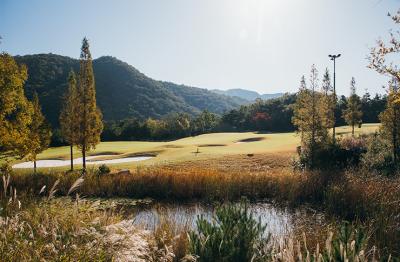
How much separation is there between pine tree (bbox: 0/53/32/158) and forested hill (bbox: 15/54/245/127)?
92.2 meters

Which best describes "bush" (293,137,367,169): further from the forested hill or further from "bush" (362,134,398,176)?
the forested hill

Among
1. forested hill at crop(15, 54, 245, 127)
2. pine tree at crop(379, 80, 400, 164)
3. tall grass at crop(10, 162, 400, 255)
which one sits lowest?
tall grass at crop(10, 162, 400, 255)

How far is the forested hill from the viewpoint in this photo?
127 m

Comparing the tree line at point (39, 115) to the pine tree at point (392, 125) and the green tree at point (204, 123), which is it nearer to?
the pine tree at point (392, 125)

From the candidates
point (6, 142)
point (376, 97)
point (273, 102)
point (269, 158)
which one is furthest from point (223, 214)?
point (273, 102)

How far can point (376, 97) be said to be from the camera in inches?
3300

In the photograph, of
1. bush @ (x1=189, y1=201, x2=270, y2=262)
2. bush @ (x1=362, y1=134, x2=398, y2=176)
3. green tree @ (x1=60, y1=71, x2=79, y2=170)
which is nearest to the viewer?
bush @ (x1=189, y1=201, x2=270, y2=262)

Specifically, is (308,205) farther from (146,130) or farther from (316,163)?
(146,130)

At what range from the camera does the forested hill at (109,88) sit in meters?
127

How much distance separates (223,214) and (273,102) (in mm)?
93530

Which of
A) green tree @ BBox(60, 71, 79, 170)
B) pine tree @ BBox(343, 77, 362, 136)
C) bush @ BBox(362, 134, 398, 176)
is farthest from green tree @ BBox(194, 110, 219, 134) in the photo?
bush @ BBox(362, 134, 398, 176)

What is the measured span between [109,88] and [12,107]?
5670 inches

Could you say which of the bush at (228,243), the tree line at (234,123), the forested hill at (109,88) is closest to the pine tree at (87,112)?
the bush at (228,243)

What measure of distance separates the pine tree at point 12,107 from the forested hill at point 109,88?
9217 cm
